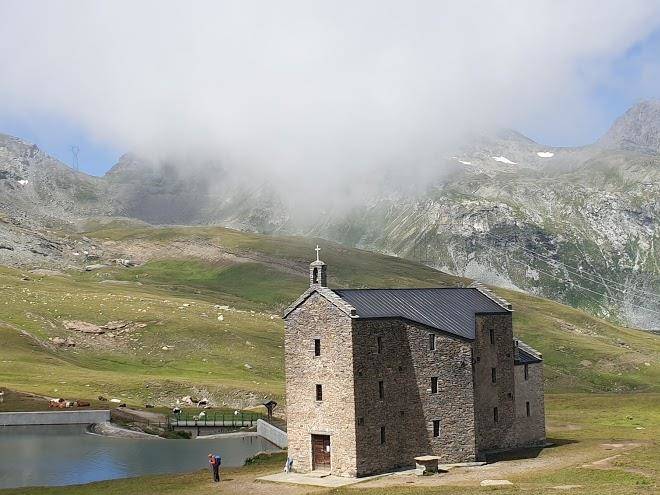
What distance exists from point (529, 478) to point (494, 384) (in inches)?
694

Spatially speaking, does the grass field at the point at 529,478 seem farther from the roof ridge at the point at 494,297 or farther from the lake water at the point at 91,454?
the roof ridge at the point at 494,297

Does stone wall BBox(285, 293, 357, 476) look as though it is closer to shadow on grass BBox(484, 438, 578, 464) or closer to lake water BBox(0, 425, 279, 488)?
shadow on grass BBox(484, 438, 578, 464)

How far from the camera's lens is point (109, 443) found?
96.9 metres

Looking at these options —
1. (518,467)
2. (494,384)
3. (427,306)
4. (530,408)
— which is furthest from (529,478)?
(530,408)

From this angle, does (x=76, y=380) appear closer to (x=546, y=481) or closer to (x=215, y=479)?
(x=215, y=479)

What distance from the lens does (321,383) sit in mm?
71625

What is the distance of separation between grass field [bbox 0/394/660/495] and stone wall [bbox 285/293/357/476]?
14.3 feet

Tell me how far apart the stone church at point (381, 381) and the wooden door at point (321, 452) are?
8 cm

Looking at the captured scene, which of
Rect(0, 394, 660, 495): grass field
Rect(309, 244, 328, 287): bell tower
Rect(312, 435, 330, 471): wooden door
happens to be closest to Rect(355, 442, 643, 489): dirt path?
Rect(0, 394, 660, 495): grass field

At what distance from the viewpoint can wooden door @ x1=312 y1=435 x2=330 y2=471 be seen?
71625 millimetres

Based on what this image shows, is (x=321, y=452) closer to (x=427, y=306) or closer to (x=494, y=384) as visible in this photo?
(x=427, y=306)

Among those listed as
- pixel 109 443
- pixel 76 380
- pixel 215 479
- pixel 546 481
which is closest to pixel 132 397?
pixel 76 380

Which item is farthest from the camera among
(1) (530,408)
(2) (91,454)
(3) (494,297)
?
(2) (91,454)

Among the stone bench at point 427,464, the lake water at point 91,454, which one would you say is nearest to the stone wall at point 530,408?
the stone bench at point 427,464
